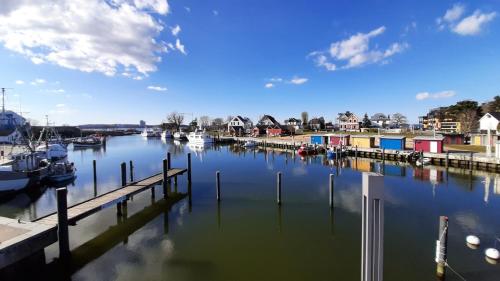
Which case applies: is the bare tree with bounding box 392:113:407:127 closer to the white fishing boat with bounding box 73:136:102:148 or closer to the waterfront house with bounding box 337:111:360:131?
the waterfront house with bounding box 337:111:360:131

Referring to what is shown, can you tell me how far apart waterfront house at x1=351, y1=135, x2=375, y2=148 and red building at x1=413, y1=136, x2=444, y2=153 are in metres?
7.54

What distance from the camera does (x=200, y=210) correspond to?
15320 mm

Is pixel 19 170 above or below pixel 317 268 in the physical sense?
above

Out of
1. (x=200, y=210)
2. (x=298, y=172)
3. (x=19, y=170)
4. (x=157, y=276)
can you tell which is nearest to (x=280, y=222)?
(x=200, y=210)

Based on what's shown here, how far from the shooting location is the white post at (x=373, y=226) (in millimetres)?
4949

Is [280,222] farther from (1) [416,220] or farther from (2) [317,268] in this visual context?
(1) [416,220]

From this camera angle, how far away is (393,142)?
36.7 m

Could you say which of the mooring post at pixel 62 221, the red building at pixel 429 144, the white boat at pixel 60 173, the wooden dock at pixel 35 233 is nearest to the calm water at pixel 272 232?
the mooring post at pixel 62 221

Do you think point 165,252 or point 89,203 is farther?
point 89,203

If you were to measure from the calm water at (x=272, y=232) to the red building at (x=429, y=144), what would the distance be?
10.9 m

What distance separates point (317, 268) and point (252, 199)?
8446 mm

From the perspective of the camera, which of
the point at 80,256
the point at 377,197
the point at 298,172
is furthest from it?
the point at 298,172

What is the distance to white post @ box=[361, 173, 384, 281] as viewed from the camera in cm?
495

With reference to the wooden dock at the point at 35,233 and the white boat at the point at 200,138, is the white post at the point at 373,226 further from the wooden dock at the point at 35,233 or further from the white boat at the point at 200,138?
the white boat at the point at 200,138
